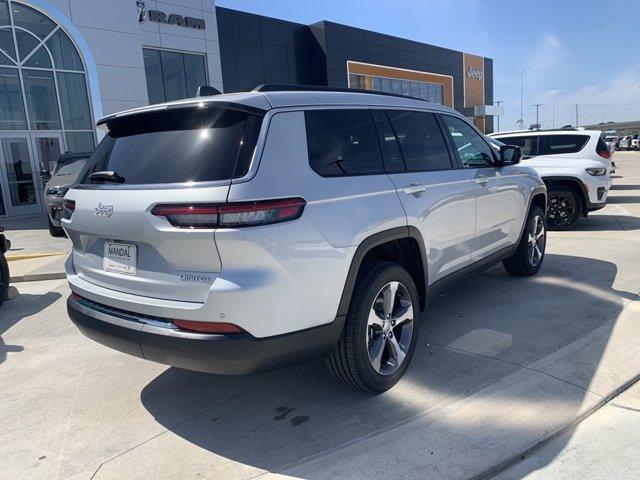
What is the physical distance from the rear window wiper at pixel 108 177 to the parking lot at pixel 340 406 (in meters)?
1.50

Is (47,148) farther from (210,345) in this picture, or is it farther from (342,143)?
(210,345)

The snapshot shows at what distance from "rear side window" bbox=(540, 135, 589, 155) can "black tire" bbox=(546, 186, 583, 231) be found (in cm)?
122

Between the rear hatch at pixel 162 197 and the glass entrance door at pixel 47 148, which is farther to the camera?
the glass entrance door at pixel 47 148

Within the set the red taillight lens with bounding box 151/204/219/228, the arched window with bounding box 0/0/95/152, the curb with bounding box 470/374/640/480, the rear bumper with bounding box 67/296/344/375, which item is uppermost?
the arched window with bounding box 0/0/95/152

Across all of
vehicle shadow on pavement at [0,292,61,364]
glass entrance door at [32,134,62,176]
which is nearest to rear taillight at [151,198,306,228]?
vehicle shadow on pavement at [0,292,61,364]

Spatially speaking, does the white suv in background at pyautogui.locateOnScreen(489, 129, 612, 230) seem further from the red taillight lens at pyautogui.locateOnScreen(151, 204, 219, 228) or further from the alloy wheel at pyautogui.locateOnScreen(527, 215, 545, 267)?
the red taillight lens at pyautogui.locateOnScreen(151, 204, 219, 228)

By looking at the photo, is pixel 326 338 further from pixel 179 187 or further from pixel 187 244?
pixel 179 187

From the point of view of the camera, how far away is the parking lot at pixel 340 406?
2689 mm

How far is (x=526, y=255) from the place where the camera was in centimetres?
560

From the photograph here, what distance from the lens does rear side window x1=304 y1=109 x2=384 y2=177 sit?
2.91 metres

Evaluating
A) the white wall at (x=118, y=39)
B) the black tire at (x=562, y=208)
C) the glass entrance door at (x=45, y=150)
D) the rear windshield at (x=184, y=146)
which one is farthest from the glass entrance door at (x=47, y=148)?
the rear windshield at (x=184, y=146)

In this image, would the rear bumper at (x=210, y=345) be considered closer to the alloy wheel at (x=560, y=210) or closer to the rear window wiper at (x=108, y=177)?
the rear window wiper at (x=108, y=177)

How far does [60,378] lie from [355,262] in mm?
2609

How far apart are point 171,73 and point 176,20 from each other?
1846mm
